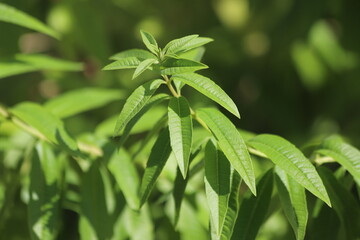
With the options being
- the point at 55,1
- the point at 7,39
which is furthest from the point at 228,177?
the point at 55,1

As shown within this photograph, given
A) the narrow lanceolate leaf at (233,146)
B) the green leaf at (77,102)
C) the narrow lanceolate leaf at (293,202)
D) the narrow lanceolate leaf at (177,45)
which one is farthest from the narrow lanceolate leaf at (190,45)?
the green leaf at (77,102)

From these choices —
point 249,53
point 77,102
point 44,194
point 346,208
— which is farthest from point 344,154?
point 249,53

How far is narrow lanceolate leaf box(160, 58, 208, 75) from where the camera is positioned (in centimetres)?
88

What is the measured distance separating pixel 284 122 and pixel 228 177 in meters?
1.48

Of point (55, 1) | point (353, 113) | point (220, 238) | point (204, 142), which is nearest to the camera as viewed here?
point (220, 238)

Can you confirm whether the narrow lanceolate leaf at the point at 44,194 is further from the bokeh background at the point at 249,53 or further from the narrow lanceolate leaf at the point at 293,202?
the bokeh background at the point at 249,53

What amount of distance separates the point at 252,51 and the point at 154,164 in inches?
64.2

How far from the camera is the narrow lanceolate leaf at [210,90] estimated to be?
86 cm

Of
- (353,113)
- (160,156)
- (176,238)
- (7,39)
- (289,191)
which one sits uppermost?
(7,39)

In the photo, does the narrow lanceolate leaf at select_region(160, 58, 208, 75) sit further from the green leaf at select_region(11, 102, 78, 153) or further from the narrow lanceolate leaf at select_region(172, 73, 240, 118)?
the green leaf at select_region(11, 102, 78, 153)

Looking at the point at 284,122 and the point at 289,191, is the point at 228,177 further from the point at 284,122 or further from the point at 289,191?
the point at 284,122

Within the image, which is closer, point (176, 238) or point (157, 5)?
point (176, 238)

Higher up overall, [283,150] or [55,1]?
[55,1]

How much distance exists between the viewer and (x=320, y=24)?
2.41 meters
